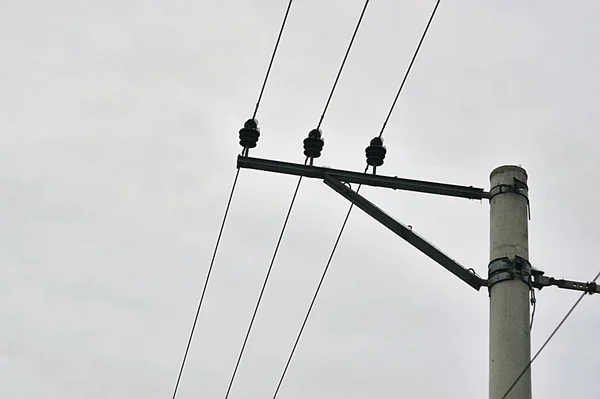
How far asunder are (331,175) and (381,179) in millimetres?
524

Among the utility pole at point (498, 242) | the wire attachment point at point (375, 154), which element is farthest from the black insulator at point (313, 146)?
the wire attachment point at point (375, 154)

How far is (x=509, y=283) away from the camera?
9.55 meters

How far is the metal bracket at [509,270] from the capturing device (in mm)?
9516

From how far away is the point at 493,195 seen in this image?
10133mm

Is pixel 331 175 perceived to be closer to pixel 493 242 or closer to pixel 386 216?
pixel 386 216

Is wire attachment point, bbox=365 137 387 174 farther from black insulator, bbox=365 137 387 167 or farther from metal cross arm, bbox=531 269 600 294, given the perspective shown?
metal cross arm, bbox=531 269 600 294

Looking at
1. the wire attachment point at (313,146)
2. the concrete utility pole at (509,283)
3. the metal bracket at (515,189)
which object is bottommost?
the concrete utility pole at (509,283)

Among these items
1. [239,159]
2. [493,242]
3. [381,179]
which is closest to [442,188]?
[381,179]

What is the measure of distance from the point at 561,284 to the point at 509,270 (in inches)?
38.4

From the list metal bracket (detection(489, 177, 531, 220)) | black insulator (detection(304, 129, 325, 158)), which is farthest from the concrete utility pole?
black insulator (detection(304, 129, 325, 158))

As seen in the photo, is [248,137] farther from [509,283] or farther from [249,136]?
[509,283]

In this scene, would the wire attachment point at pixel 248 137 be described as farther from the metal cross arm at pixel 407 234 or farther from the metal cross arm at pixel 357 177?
the metal cross arm at pixel 407 234

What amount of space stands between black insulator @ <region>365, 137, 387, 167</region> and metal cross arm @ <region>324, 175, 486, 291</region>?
0.58m

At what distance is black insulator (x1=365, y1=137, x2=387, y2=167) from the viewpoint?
1141 centimetres
